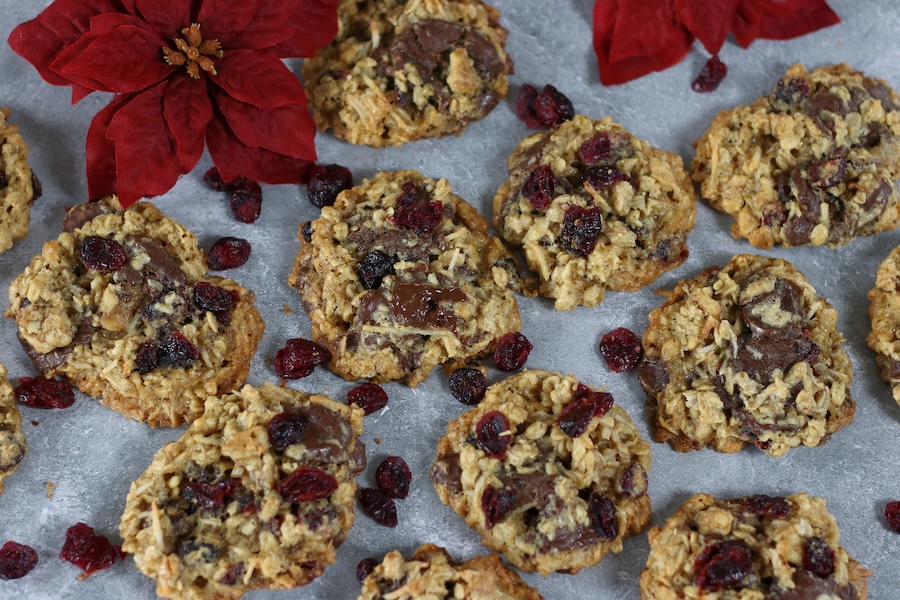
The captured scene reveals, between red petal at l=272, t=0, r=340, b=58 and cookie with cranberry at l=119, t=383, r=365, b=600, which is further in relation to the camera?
red petal at l=272, t=0, r=340, b=58

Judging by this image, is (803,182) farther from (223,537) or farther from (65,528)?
(65,528)

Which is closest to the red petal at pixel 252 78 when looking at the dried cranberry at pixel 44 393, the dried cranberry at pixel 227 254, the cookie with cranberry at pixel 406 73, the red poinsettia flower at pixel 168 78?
the red poinsettia flower at pixel 168 78

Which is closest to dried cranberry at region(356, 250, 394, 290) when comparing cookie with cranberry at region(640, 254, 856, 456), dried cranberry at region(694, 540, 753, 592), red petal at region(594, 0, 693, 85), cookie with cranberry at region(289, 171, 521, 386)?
cookie with cranberry at region(289, 171, 521, 386)

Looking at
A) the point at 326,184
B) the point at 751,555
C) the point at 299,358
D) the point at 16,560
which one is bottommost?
the point at 16,560

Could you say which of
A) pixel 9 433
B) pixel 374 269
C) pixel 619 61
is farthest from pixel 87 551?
pixel 619 61

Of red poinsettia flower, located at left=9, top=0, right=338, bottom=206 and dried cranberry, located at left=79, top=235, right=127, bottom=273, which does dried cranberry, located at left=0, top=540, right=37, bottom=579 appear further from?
red poinsettia flower, located at left=9, top=0, right=338, bottom=206

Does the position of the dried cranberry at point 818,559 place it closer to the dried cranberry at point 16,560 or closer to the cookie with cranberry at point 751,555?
the cookie with cranberry at point 751,555

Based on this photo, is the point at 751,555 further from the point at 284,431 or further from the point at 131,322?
the point at 131,322
